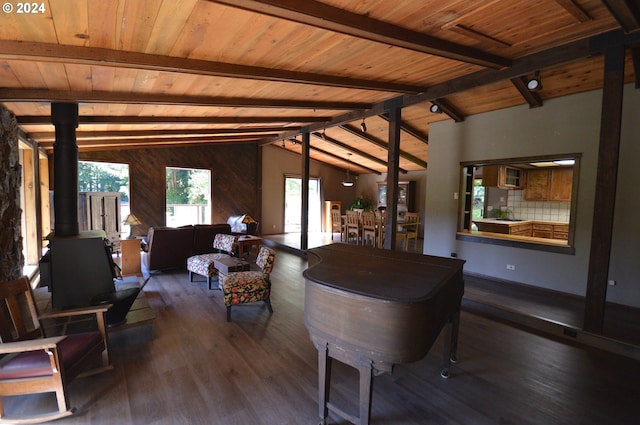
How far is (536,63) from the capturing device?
125 inches

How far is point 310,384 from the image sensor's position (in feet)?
7.69

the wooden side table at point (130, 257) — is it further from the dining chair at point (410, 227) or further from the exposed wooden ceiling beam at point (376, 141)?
the dining chair at point (410, 227)

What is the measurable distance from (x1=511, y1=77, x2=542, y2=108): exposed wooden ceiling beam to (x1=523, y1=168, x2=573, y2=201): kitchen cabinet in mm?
2519

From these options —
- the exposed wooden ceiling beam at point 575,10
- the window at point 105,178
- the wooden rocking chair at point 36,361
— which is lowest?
the wooden rocking chair at point 36,361

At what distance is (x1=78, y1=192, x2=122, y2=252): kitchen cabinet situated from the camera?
5.95 metres

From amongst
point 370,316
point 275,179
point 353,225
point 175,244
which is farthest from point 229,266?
point 275,179

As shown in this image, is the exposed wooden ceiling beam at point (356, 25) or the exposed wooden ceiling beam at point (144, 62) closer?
the exposed wooden ceiling beam at point (356, 25)

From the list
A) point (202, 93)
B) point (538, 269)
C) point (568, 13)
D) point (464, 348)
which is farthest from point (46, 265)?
point (538, 269)

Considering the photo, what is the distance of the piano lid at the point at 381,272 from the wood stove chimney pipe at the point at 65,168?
2829mm

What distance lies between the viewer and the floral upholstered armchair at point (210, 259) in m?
4.47

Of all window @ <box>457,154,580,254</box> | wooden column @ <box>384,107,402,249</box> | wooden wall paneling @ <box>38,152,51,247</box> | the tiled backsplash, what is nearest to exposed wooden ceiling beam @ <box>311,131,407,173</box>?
window @ <box>457,154,580,254</box>

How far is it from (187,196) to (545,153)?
26.9ft

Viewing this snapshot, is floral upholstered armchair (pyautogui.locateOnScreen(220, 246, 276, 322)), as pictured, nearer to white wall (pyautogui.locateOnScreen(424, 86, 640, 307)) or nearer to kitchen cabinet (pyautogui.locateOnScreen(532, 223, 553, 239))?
white wall (pyautogui.locateOnScreen(424, 86, 640, 307))

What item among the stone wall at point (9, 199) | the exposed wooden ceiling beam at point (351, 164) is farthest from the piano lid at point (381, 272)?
the exposed wooden ceiling beam at point (351, 164)
